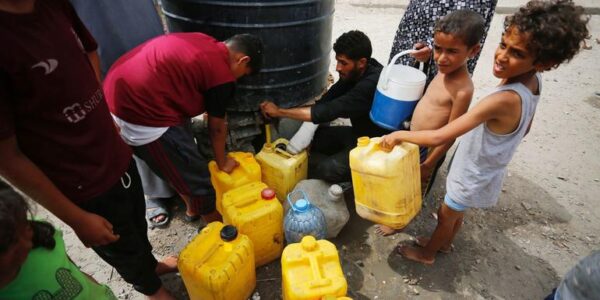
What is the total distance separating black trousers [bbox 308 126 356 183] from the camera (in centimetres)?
270

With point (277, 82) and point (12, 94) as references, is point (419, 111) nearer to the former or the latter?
point (277, 82)

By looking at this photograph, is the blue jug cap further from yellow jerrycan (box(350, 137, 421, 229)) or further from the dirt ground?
the dirt ground

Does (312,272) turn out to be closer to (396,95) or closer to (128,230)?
(128,230)

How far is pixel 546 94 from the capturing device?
486cm

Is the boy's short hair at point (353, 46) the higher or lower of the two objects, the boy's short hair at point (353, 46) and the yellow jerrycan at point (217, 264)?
the higher

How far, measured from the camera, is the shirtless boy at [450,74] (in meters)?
1.96

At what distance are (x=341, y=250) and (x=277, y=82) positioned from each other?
1.42 metres

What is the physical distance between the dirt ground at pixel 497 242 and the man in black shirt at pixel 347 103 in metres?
0.45

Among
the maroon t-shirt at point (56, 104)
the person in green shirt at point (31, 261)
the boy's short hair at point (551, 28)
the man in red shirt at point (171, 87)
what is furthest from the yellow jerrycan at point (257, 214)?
the boy's short hair at point (551, 28)

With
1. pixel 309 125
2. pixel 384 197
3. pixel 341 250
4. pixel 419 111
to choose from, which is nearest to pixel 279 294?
pixel 341 250

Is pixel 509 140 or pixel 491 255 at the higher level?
pixel 509 140

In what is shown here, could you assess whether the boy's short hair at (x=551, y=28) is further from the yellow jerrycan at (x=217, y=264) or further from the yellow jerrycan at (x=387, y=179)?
the yellow jerrycan at (x=217, y=264)

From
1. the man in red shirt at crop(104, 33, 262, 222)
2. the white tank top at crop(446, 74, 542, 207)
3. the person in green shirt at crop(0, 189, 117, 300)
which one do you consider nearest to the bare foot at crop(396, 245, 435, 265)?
the white tank top at crop(446, 74, 542, 207)

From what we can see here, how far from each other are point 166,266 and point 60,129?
135cm
